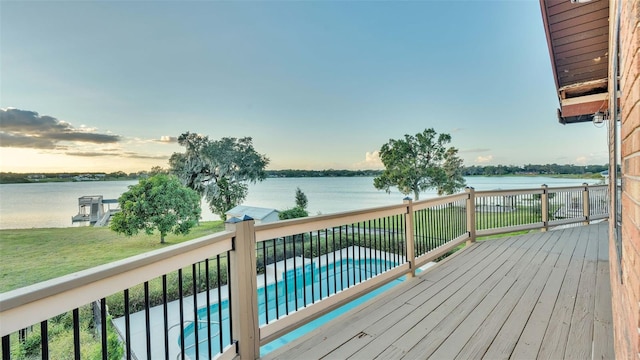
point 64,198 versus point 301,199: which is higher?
point 64,198

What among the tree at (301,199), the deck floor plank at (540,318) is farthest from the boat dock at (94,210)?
the deck floor plank at (540,318)

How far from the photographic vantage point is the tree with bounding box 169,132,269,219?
76.6ft

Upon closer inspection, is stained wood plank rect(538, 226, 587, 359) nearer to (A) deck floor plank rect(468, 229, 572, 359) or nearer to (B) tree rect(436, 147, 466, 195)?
(A) deck floor plank rect(468, 229, 572, 359)

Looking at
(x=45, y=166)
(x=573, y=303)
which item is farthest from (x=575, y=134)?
(x=45, y=166)

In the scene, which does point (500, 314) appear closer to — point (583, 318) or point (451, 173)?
point (583, 318)

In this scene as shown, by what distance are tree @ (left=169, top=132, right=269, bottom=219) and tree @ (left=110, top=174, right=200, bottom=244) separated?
5.30 metres

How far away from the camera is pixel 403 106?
60.7 feet

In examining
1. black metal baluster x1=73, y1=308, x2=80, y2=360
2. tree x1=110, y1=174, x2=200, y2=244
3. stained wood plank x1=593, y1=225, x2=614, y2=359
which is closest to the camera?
black metal baluster x1=73, y1=308, x2=80, y2=360

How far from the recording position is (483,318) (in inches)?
98.0

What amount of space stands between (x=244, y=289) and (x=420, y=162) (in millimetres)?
21248

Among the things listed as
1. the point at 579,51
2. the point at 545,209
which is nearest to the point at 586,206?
the point at 545,209

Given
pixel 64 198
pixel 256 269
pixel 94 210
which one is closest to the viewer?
pixel 256 269

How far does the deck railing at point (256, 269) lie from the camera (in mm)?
992

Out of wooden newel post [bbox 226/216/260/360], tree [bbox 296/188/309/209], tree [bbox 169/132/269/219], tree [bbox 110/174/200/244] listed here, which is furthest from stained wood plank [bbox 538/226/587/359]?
tree [bbox 296/188/309/209]
